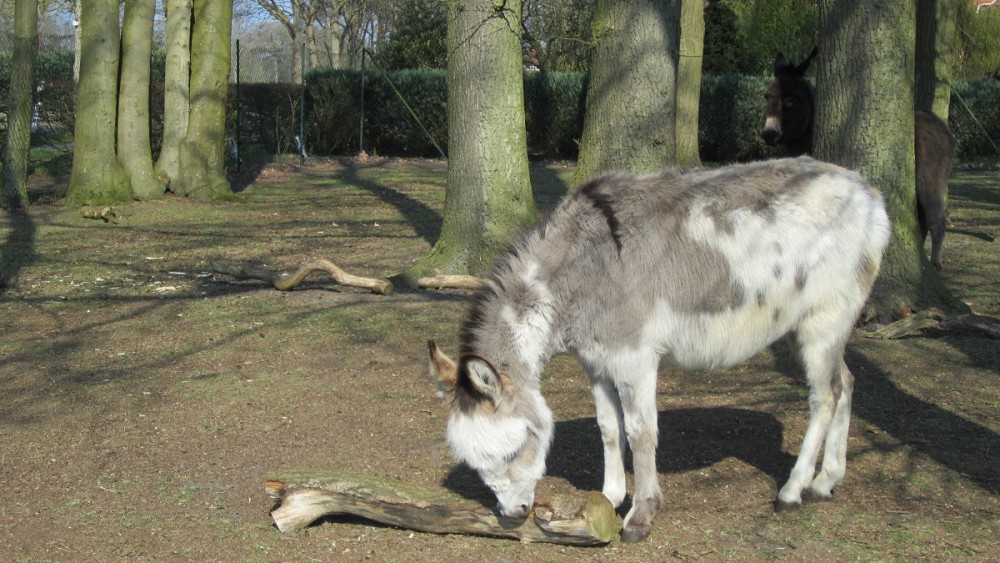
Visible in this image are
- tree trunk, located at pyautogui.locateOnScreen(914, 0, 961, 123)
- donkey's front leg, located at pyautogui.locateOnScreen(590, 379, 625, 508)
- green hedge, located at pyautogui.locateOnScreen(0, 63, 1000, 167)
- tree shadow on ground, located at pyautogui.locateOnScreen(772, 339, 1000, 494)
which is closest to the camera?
donkey's front leg, located at pyautogui.locateOnScreen(590, 379, 625, 508)

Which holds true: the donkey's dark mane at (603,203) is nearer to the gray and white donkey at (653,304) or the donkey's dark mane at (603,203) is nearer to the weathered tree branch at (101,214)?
the gray and white donkey at (653,304)

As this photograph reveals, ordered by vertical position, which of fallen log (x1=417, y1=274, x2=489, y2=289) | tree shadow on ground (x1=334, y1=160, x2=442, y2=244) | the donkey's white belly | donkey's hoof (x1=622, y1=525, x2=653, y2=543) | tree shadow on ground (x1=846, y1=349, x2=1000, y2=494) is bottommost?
donkey's hoof (x1=622, y1=525, x2=653, y2=543)

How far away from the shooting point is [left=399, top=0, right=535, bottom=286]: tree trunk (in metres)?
9.59

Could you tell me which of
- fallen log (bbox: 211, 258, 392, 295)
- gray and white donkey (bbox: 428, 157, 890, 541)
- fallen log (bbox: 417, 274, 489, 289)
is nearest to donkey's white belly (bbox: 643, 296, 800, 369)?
gray and white donkey (bbox: 428, 157, 890, 541)

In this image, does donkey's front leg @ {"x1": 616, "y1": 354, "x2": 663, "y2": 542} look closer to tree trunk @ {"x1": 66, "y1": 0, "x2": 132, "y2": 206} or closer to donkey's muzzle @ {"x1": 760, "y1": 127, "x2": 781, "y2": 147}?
donkey's muzzle @ {"x1": 760, "y1": 127, "x2": 781, "y2": 147}

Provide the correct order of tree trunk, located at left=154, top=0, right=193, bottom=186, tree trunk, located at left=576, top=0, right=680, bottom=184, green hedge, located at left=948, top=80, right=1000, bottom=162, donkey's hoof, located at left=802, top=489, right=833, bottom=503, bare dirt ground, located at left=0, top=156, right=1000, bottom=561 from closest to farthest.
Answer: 1. bare dirt ground, located at left=0, top=156, right=1000, bottom=561
2. donkey's hoof, located at left=802, top=489, right=833, bottom=503
3. tree trunk, located at left=576, top=0, right=680, bottom=184
4. tree trunk, located at left=154, top=0, right=193, bottom=186
5. green hedge, located at left=948, top=80, right=1000, bottom=162

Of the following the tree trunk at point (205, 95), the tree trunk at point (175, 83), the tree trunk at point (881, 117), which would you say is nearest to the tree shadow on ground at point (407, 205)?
the tree trunk at point (205, 95)

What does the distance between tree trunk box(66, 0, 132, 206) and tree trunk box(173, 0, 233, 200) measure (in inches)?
57.3

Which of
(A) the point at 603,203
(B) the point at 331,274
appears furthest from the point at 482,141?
(A) the point at 603,203

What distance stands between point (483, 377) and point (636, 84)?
5.45 meters

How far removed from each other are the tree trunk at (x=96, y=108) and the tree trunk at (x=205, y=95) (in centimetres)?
146

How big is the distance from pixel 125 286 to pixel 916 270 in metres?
7.55

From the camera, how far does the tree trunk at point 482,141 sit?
959cm

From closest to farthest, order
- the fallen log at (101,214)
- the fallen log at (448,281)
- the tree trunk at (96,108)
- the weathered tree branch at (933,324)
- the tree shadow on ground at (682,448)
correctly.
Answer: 1. the tree shadow on ground at (682,448)
2. the weathered tree branch at (933,324)
3. the fallen log at (448,281)
4. the fallen log at (101,214)
5. the tree trunk at (96,108)
